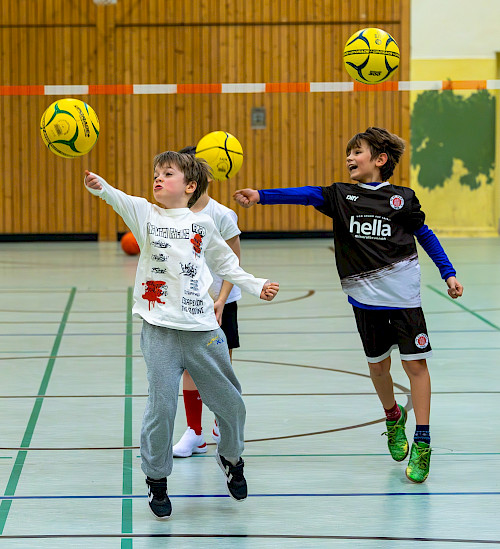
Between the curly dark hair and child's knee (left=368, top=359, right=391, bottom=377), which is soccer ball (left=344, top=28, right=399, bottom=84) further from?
child's knee (left=368, top=359, right=391, bottom=377)

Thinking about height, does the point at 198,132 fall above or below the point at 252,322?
above

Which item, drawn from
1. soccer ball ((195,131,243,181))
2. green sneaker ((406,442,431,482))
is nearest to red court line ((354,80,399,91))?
soccer ball ((195,131,243,181))

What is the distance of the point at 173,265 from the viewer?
3.48 meters

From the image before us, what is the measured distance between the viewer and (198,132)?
17.1 m

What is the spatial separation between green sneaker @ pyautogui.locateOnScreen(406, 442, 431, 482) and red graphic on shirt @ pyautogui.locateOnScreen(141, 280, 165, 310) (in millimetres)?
1190

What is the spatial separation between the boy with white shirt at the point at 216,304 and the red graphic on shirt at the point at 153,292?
2.08 feet

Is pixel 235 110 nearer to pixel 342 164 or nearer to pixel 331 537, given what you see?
pixel 342 164

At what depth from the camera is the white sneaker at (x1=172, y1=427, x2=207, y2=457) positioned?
4.19m

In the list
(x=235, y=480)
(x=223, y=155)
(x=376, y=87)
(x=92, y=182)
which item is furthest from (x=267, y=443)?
(x=376, y=87)

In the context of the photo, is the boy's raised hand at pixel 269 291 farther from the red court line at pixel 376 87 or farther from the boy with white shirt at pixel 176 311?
the red court line at pixel 376 87

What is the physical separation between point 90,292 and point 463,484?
22.6 feet

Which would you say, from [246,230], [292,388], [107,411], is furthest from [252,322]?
[246,230]

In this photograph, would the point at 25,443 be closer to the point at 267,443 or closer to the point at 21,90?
the point at 267,443

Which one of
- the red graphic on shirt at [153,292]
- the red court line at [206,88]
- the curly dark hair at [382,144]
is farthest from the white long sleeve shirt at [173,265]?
the red court line at [206,88]
